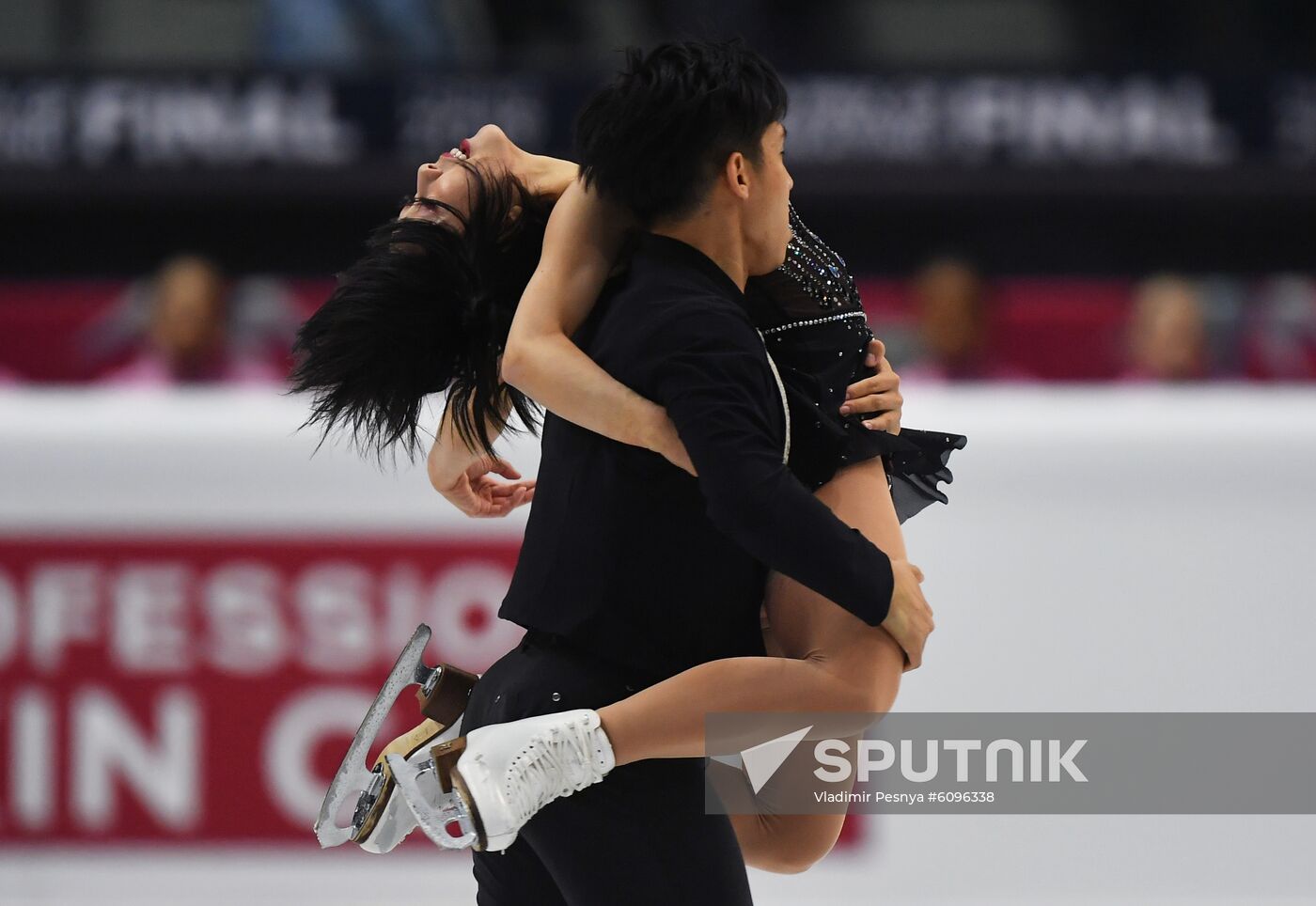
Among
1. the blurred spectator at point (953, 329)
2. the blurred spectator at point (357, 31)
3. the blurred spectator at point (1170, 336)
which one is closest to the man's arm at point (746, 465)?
the blurred spectator at point (953, 329)

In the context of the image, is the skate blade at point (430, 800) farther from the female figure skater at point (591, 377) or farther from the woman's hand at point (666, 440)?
the woman's hand at point (666, 440)

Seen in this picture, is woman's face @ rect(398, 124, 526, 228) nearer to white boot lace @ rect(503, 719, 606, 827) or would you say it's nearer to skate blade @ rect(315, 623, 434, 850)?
skate blade @ rect(315, 623, 434, 850)

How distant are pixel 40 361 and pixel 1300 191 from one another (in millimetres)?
4564

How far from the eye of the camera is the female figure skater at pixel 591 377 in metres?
1.61

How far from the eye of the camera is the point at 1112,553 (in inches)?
116

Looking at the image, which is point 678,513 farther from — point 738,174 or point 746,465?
point 738,174

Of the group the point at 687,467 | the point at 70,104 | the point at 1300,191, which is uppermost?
the point at 70,104

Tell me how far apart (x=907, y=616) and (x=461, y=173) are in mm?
755

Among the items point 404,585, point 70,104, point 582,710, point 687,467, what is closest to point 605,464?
point 687,467

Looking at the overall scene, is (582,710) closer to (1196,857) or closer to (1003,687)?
(1003,687)

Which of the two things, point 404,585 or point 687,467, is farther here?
point 404,585

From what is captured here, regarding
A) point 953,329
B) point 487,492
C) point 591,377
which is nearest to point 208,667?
point 487,492

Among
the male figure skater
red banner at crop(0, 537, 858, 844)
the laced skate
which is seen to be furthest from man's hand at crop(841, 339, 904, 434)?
red banner at crop(0, 537, 858, 844)

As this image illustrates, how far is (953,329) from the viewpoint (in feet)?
16.0
